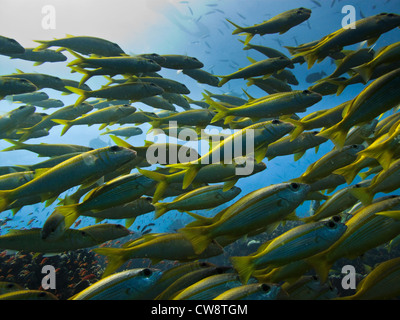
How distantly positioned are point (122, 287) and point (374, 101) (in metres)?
2.67

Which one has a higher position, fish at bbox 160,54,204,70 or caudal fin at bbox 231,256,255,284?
fish at bbox 160,54,204,70

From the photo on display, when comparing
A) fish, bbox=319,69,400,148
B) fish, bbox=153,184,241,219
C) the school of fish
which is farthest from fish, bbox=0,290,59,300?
fish, bbox=319,69,400,148

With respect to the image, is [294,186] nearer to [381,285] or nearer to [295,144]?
[381,285]

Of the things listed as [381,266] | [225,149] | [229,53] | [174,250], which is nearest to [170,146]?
[225,149]

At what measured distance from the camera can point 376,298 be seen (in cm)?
199

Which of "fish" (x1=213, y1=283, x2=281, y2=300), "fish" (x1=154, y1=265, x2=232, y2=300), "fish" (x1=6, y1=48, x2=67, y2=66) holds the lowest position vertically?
"fish" (x1=213, y1=283, x2=281, y2=300)

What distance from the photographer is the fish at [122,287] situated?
1994 millimetres

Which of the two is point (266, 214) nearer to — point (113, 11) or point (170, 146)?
point (170, 146)

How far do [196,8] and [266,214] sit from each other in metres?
16.8

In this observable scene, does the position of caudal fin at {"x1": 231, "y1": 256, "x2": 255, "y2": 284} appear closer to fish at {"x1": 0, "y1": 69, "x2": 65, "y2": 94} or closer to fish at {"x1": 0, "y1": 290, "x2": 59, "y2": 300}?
fish at {"x1": 0, "y1": 290, "x2": 59, "y2": 300}

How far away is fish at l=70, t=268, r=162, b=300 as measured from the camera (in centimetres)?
199

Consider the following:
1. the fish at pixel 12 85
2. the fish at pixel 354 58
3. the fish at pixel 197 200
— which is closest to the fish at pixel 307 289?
the fish at pixel 197 200

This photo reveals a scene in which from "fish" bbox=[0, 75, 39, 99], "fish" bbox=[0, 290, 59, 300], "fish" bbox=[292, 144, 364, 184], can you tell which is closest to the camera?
"fish" bbox=[0, 290, 59, 300]

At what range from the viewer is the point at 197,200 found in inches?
110
